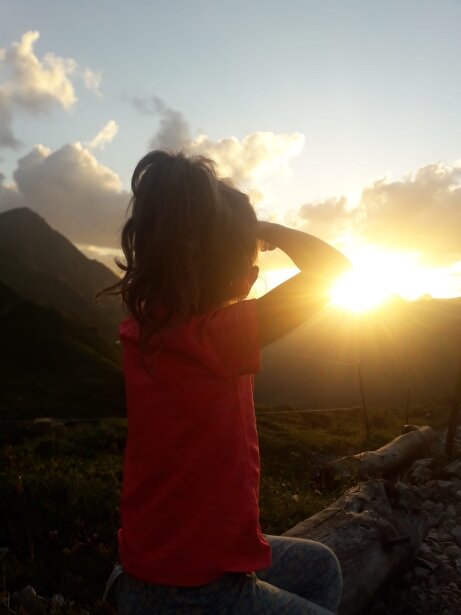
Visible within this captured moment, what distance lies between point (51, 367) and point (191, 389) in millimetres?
66721

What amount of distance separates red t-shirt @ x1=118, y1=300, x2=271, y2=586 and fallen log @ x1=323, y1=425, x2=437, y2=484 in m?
7.98

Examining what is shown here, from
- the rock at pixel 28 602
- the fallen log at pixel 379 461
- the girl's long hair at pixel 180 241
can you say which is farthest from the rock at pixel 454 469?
the girl's long hair at pixel 180 241

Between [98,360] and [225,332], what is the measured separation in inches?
2711

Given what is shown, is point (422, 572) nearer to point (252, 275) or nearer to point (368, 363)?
point (252, 275)

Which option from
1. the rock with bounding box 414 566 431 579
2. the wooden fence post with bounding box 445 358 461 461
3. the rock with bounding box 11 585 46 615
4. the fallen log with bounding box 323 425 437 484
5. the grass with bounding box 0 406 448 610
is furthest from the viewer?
the fallen log with bounding box 323 425 437 484

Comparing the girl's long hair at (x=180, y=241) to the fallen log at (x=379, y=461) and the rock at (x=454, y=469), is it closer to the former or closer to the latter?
the rock at (x=454, y=469)

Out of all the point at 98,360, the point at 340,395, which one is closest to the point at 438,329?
the point at 340,395

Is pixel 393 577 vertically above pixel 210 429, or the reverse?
pixel 210 429

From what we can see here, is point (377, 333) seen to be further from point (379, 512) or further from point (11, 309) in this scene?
point (379, 512)

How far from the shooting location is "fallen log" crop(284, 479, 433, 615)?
448 centimetres

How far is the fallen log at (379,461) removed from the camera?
996cm

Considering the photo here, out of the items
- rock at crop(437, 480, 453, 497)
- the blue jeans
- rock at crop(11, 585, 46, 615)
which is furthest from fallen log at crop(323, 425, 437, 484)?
the blue jeans

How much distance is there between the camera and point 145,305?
2180 millimetres

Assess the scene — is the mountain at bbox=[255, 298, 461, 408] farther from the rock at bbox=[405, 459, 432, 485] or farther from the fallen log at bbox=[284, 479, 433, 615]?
the fallen log at bbox=[284, 479, 433, 615]
